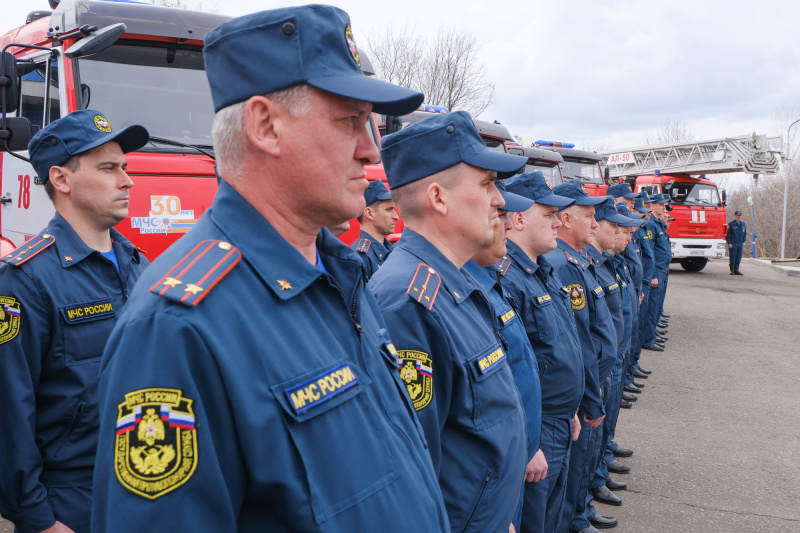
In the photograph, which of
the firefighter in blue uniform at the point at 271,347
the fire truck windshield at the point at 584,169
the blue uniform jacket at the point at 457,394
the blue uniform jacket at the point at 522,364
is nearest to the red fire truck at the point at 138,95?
the blue uniform jacket at the point at 522,364

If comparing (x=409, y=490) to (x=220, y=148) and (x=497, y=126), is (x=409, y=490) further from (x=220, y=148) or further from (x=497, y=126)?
(x=497, y=126)

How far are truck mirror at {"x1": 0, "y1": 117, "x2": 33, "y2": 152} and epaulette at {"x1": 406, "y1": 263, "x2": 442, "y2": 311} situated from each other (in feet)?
9.23

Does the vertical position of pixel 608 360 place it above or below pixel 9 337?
below

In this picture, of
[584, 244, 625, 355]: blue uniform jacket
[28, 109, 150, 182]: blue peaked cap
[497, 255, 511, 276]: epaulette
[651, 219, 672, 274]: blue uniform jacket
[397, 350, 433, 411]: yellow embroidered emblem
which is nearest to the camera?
[397, 350, 433, 411]: yellow embroidered emblem

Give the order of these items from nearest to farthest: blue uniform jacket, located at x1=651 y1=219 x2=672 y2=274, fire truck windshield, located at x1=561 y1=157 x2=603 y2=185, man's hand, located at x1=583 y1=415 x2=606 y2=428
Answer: man's hand, located at x1=583 y1=415 x2=606 y2=428 < blue uniform jacket, located at x1=651 y1=219 x2=672 y2=274 < fire truck windshield, located at x1=561 y1=157 x2=603 y2=185

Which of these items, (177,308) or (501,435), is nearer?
(177,308)

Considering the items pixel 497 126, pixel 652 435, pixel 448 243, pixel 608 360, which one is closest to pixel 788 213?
pixel 497 126

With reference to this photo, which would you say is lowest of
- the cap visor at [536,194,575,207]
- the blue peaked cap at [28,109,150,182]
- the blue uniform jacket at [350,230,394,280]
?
the blue uniform jacket at [350,230,394,280]

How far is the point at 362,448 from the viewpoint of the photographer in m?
1.18

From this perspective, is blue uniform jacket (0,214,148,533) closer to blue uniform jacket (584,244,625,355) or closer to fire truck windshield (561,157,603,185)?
blue uniform jacket (584,244,625,355)

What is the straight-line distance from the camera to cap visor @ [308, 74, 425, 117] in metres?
1.25

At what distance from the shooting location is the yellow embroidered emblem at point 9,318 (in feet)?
7.38

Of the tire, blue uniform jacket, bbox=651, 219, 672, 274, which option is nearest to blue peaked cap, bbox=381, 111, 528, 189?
blue uniform jacket, bbox=651, 219, 672, 274

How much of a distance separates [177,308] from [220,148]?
1.37 ft
